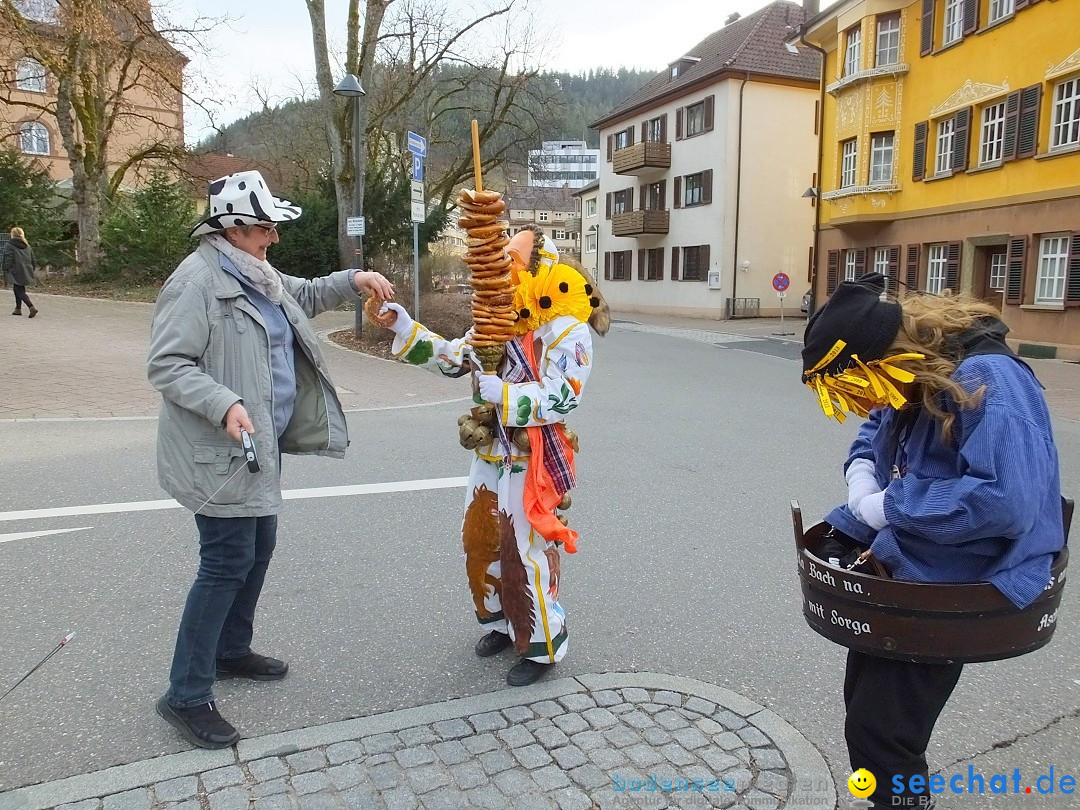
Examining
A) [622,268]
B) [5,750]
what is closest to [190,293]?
[5,750]

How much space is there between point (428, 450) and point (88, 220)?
21.1 metres

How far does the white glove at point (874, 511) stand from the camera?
77.9 inches

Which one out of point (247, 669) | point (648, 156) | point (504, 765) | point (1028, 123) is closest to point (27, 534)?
point (247, 669)

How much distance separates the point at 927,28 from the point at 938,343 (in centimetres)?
2193

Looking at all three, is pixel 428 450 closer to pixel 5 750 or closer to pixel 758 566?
pixel 758 566

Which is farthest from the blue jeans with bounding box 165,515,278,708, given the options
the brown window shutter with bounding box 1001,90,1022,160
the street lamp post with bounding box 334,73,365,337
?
the brown window shutter with bounding box 1001,90,1022,160

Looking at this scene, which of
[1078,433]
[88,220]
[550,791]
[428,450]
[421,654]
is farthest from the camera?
[88,220]

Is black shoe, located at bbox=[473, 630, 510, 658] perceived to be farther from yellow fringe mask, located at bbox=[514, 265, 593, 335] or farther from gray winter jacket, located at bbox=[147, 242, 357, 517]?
yellow fringe mask, located at bbox=[514, 265, 593, 335]

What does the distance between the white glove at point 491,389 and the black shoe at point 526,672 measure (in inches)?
41.8

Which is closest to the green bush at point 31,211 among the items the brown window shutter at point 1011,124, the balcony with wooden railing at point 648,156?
the balcony with wooden railing at point 648,156

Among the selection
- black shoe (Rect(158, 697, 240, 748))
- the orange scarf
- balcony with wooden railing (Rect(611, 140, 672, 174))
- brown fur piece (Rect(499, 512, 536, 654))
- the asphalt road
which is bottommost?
the asphalt road

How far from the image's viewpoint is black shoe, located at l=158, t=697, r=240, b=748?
270 cm

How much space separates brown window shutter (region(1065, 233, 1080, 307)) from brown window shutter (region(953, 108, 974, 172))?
3.87 m

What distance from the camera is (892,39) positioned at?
21516 millimetres
